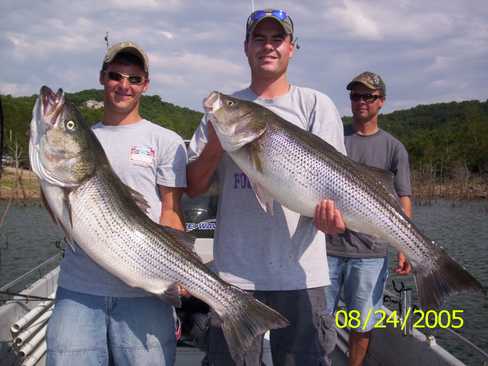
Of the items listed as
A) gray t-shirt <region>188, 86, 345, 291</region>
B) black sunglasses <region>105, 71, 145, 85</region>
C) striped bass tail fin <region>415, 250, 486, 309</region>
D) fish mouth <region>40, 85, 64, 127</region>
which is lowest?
striped bass tail fin <region>415, 250, 486, 309</region>

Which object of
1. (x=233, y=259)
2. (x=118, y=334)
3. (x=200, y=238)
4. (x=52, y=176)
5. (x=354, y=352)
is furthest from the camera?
(x=200, y=238)

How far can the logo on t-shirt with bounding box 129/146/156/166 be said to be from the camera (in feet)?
11.2

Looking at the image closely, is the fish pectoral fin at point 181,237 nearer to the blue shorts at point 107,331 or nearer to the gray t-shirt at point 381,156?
the blue shorts at point 107,331

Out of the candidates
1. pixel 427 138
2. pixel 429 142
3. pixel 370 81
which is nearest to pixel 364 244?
pixel 370 81

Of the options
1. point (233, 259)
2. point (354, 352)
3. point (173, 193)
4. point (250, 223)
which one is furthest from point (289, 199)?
point (354, 352)

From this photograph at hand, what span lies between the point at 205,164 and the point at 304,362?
173 cm

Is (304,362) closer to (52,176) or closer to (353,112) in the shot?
(52,176)

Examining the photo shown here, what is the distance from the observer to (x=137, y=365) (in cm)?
326

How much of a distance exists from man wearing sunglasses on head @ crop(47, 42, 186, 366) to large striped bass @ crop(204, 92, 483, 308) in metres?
0.54


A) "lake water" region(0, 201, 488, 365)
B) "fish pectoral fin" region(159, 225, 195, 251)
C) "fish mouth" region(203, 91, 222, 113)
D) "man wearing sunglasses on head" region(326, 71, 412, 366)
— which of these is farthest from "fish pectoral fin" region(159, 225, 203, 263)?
"lake water" region(0, 201, 488, 365)

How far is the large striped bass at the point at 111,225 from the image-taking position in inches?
121

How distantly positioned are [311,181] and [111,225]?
150 cm

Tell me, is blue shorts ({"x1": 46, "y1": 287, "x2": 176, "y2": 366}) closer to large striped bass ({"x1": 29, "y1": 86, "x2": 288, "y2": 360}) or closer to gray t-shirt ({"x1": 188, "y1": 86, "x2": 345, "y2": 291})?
large striped bass ({"x1": 29, "y1": 86, "x2": 288, "y2": 360})

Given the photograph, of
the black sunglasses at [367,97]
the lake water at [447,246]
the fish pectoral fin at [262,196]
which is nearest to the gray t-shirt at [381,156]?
the black sunglasses at [367,97]
